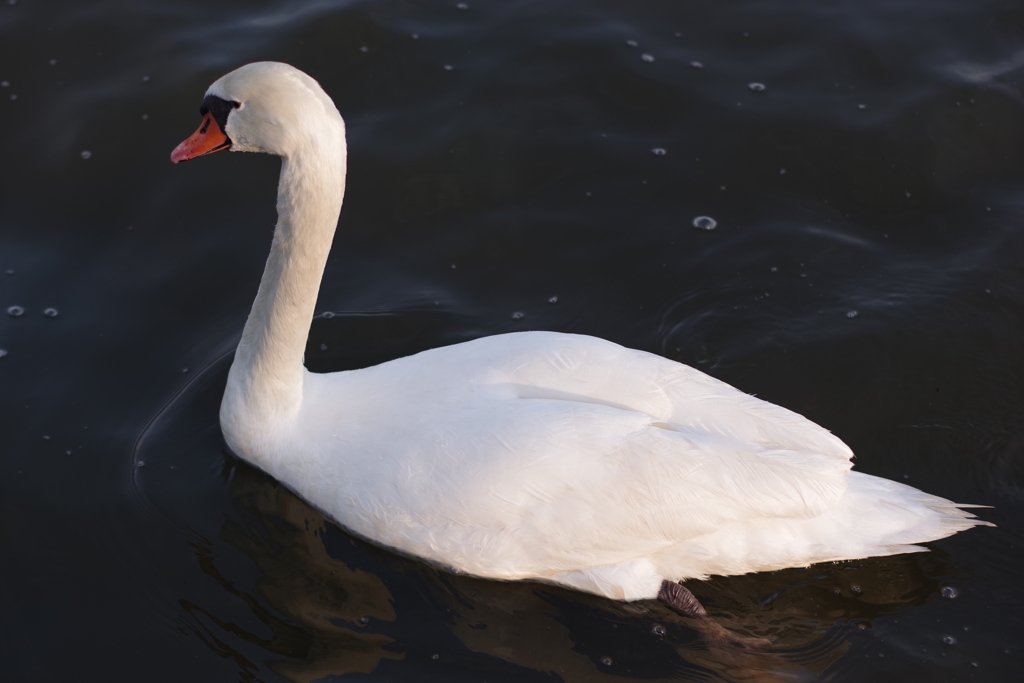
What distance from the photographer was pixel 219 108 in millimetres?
4805

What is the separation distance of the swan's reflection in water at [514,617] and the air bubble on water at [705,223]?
2.90m

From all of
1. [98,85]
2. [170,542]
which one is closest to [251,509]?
[170,542]

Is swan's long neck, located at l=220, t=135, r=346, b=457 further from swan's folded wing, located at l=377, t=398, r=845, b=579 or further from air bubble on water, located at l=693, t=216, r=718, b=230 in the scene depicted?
air bubble on water, located at l=693, t=216, r=718, b=230

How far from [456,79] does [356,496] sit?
467cm

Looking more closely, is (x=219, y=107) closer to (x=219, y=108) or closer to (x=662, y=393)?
(x=219, y=108)

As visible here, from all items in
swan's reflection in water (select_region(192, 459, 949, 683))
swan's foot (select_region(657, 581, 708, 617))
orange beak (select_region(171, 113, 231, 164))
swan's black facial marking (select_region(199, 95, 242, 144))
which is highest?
swan's black facial marking (select_region(199, 95, 242, 144))

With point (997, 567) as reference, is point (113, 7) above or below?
above

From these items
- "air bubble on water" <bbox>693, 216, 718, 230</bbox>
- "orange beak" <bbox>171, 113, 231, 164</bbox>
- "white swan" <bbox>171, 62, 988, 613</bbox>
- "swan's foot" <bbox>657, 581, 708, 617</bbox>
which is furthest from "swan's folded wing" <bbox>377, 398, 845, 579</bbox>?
"air bubble on water" <bbox>693, 216, 718, 230</bbox>

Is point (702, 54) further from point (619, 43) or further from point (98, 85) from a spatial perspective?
point (98, 85)

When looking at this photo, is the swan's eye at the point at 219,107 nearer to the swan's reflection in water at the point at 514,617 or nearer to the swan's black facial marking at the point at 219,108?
the swan's black facial marking at the point at 219,108

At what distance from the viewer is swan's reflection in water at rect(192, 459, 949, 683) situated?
4785mm

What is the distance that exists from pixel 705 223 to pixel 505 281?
1622 mm

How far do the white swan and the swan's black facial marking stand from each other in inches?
0.4

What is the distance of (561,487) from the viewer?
463 cm
